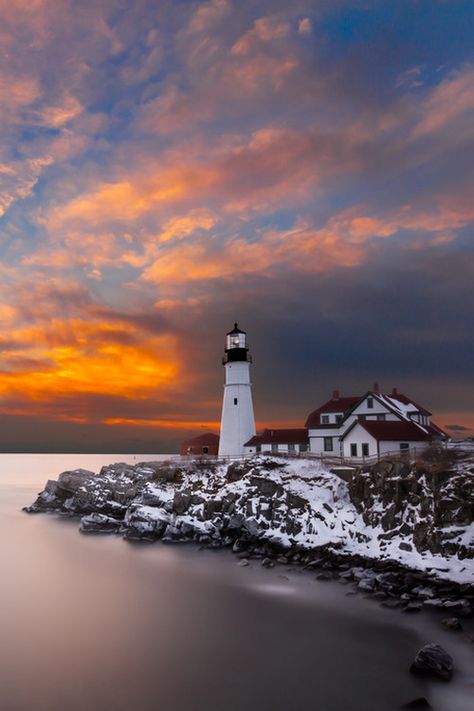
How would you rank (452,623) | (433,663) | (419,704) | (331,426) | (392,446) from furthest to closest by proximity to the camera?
(331,426), (392,446), (452,623), (433,663), (419,704)

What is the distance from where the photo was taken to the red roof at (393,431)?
38062 mm

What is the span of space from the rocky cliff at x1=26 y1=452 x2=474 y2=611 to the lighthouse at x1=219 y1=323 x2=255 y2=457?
4.44 meters

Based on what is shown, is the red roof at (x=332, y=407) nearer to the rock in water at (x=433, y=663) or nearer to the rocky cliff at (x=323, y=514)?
the rocky cliff at (x=323, y=514)

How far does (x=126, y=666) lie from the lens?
17.6 m

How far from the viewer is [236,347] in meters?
51.3

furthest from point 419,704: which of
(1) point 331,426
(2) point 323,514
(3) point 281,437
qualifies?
(3) point 281,437

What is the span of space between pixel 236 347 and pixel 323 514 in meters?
22.1

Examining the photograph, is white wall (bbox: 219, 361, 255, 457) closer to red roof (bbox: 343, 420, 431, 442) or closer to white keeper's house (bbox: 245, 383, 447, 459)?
white keeper's house (bbox: 245, 383, 447, 459)

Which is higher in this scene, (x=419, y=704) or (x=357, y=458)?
(x=357, y=458)

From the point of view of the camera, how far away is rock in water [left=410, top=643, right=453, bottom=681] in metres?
15.6

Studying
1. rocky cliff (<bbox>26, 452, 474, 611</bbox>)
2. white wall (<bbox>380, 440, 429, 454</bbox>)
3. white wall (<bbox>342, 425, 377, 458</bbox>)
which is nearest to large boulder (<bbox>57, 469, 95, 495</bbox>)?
rocky cliff (<bbox>26, 452, 474, 611</bbox>)

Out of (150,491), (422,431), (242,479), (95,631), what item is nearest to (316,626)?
(95,631)

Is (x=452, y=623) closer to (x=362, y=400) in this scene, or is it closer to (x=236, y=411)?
(x=362, y=400)

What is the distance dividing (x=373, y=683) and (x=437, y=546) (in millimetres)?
12775
